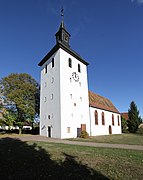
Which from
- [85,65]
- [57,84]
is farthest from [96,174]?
[85,65]

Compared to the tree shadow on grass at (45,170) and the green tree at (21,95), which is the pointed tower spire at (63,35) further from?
the tree shadow on grass at (45,170)

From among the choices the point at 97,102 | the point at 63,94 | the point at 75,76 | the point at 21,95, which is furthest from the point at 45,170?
the point at 97,102

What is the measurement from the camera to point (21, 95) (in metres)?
31.2

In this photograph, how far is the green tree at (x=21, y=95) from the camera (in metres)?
30.5

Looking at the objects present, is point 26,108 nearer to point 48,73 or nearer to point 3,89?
point 3,89

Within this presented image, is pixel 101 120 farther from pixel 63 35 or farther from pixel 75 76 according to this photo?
pixel 63 35

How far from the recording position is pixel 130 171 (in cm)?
633

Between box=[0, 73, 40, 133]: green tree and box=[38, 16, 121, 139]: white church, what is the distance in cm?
421

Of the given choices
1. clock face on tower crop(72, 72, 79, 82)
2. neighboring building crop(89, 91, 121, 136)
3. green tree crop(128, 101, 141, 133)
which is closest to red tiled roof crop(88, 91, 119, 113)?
neighboring building crop(89, 91, 121, 136)

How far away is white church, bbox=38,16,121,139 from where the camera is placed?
24.3 m

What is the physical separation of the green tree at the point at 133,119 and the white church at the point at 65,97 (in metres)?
17.1

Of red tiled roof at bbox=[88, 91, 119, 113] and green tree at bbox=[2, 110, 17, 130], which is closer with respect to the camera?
green tree at bbox=[2, 110, 17, 130]

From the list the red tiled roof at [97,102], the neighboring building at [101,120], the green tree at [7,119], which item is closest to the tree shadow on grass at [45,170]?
the green tree at [7,119]

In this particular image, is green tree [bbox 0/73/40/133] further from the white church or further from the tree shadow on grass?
the tree shadow on grass
